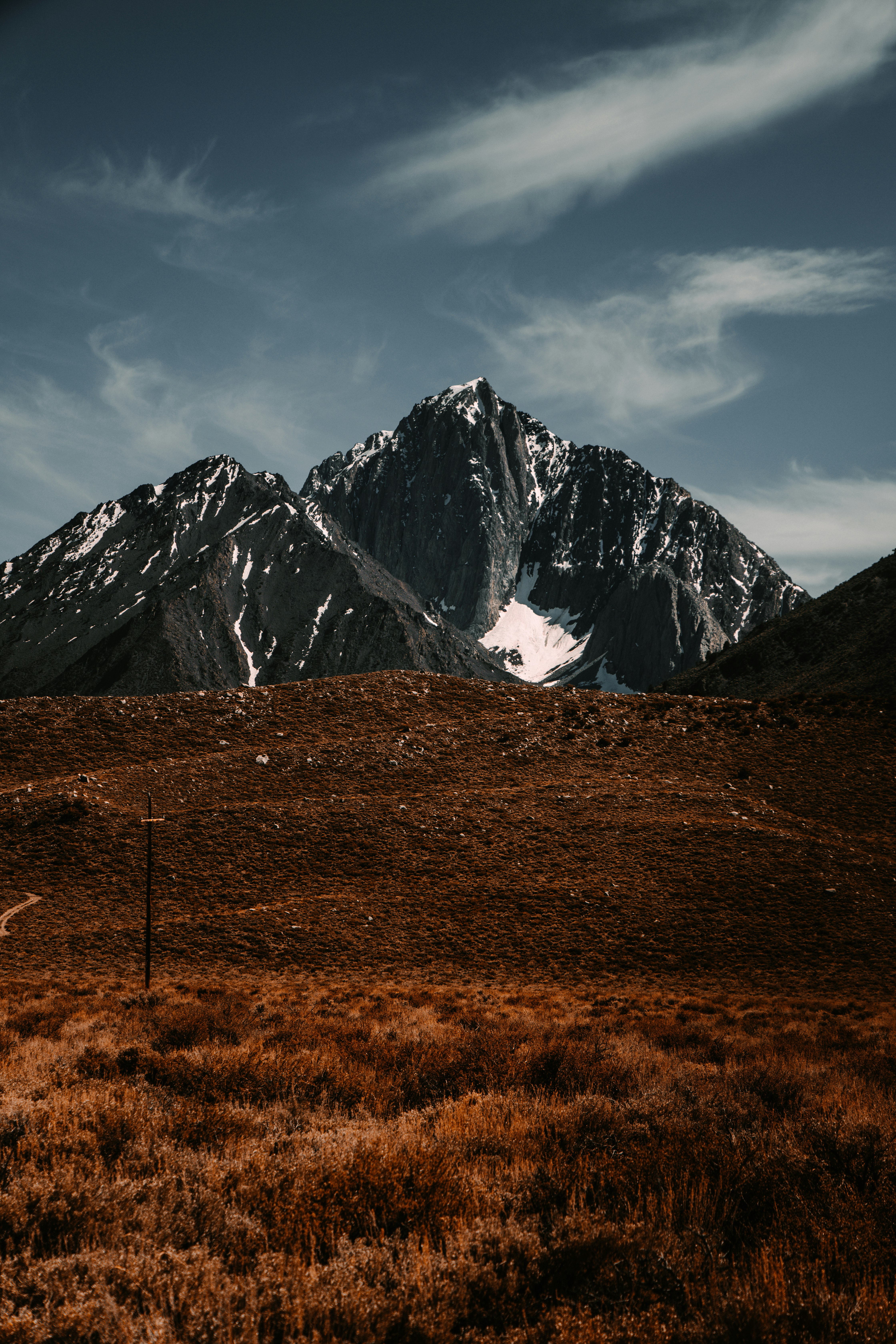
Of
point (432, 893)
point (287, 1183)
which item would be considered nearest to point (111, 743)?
point (432, 893)

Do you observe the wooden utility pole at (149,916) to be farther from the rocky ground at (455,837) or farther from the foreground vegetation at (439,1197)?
the foreground vegetation at (439,1197)

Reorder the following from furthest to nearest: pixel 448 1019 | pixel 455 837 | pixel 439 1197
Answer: pixel 455 837
pixel 448 1019
pixel 439 1197

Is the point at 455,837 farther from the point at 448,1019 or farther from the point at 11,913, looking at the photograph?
the point at 11,913

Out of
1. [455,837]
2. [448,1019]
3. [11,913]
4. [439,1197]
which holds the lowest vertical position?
[448,1019]

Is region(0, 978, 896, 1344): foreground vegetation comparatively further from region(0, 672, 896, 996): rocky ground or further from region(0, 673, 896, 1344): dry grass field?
region(0, 672, 896, 996): rocky ground

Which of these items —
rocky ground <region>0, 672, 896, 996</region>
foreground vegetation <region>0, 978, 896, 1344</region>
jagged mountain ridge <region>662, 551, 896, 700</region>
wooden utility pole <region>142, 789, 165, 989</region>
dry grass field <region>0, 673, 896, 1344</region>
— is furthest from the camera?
jagged mountain ridge <region>662, 551, 896, 700</region>

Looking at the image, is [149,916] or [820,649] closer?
[149,916]

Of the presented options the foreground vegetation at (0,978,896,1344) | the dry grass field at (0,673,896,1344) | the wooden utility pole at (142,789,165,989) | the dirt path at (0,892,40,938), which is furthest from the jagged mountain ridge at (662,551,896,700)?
the foreground vegetation at (0,978,896,1344)

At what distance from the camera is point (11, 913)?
28.8 meters

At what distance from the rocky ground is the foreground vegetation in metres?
16.1

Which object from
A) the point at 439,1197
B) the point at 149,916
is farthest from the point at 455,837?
the point at 439,1197

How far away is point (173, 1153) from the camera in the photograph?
691cm

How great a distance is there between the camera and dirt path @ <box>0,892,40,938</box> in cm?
2739

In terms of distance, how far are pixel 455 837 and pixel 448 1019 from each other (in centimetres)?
1714
